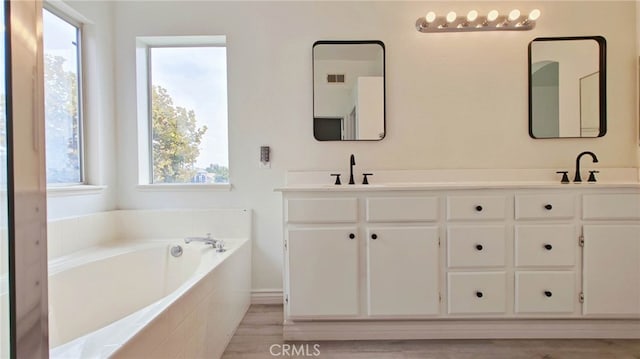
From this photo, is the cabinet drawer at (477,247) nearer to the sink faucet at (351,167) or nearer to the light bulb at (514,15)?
the sink faucet at (351,167)

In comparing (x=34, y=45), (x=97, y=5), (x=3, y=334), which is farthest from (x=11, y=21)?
(x=97, y=5)

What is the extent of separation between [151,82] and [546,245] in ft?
9.73

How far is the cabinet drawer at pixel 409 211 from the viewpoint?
5.80 feet

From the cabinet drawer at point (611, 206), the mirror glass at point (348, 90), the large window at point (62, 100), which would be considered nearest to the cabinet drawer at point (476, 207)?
the cabinet drawer at point (611, 206)

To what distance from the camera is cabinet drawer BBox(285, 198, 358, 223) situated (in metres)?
1.77

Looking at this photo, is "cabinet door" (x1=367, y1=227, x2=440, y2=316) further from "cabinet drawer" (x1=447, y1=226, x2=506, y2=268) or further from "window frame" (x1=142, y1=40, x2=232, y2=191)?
"window frame" (x1=142, y1=40, x2=232, y2=191)

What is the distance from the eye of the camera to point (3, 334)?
1.80 feet

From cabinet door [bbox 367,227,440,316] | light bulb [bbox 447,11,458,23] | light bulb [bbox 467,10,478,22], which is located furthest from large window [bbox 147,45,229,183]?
light bulb [bbox 467,10,478,22]

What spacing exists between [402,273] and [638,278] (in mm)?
1359

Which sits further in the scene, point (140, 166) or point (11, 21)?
point (140, 166)

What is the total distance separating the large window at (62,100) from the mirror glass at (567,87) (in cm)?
319

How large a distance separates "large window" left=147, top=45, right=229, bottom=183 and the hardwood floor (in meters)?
1.21

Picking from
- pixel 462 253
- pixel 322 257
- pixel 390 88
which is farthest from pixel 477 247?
pixel 390 88

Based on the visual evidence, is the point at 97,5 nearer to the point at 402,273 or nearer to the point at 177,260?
the point at 177,260
